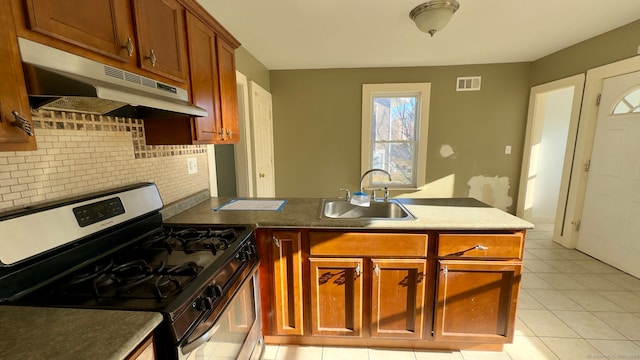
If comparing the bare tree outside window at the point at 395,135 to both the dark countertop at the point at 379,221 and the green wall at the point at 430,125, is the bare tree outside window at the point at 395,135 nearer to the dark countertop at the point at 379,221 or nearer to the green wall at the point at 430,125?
the green wall at the point at 430,125

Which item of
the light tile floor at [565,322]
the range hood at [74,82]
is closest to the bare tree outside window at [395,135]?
the light tile floor at [565,322]

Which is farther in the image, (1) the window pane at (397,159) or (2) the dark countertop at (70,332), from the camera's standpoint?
(1) the window pane at (397,159)

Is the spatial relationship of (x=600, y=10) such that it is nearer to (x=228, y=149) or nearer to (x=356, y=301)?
(x=356, y=301)

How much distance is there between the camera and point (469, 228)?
4.76 feet

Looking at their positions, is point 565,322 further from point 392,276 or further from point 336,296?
point 336,296

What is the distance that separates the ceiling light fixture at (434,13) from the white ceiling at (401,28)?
0.07 m

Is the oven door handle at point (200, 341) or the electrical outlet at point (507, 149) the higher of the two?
the electrical outlet at point (507, 149)

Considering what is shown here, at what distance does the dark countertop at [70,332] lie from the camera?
1.97 ft

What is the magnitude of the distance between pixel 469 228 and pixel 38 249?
6.13 feet

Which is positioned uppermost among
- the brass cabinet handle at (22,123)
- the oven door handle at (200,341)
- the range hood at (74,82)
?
the range hood at (74,82)

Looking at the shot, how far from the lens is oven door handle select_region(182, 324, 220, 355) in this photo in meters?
0.80

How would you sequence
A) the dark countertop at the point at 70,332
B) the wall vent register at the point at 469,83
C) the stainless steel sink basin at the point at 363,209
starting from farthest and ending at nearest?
1. the wall vent register at the point at 469,83
2. the stainless steel sink basin at the point at 363,209
3. the dark countertop at the point at 70,332

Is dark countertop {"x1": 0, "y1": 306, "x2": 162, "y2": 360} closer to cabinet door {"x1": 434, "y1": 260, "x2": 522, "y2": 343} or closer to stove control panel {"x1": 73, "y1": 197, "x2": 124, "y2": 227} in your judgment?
stove control panel {"x1": 73, "y1": 197, "x2": 124, "y2": 227}

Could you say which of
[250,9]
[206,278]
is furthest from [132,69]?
[250,9]
